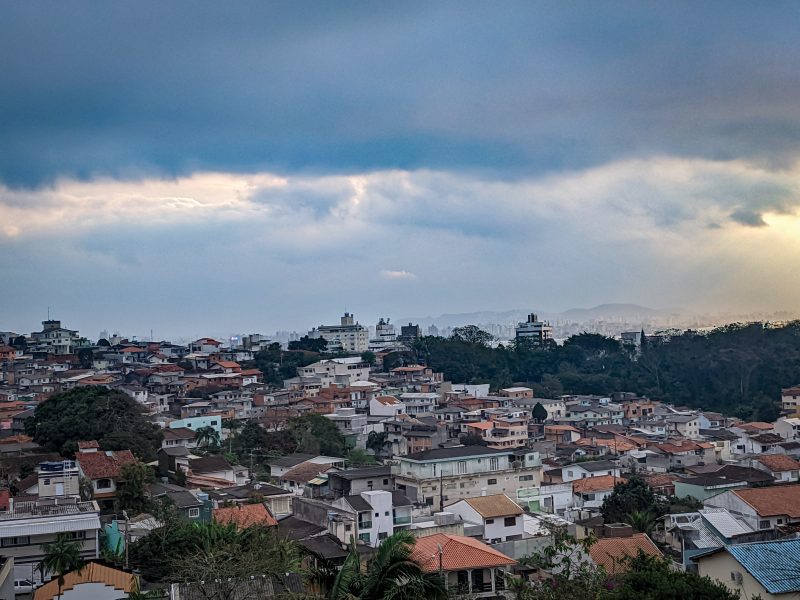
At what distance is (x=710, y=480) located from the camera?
29688 millimetres

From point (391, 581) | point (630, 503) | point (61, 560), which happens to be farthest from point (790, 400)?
point (391, 581)

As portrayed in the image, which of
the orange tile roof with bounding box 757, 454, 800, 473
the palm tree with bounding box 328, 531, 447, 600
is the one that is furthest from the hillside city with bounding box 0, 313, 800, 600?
the orange tile roof with bounding box 757, 454, 800, 473

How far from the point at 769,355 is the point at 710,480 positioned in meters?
37.8

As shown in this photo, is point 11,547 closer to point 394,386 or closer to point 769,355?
point 394,386

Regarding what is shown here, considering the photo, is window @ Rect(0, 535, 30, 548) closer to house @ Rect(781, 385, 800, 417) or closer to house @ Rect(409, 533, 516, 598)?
house @ Rect(409, 533, 516, 598)

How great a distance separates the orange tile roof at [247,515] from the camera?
65.0 feet

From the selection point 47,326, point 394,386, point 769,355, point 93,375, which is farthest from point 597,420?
point 47,326

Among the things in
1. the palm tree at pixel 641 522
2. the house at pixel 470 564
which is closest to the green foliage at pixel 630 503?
the palm tree at pixel 641 522

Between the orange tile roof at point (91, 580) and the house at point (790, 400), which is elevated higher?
the house at point (790, 400)

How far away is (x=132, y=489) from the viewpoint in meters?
22.1

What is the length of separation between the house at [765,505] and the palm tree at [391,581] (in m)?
15.1

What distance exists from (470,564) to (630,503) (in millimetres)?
11723

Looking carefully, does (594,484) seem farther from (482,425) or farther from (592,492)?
(482,425)

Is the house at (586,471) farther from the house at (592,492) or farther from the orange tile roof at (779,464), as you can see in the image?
the orange tile roof at (779,464)
